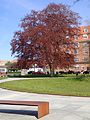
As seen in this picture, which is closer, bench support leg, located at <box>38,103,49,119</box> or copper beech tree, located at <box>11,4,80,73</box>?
bench support leg, located at <box>38,103,49,119</box>

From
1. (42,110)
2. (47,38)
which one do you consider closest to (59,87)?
(42,110)

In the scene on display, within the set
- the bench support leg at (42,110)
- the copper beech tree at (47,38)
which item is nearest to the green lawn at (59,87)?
the bench support leg at (42,110)

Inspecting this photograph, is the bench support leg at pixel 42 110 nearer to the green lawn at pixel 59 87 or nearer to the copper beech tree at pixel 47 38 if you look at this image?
the green lawn at pixel 59 87

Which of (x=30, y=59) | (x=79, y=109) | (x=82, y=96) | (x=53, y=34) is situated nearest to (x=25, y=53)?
(x=30, y=59)

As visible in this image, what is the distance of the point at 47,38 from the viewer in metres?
51.5

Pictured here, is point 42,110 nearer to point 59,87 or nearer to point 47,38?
point 59,87

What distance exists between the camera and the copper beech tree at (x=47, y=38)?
52.0 metres

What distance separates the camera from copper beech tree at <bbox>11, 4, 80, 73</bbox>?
52031 mm

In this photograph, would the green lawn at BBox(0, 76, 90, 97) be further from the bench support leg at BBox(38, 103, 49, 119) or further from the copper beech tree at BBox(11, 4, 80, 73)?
the copper beech tree at BBox(11, 4, 80, 73)

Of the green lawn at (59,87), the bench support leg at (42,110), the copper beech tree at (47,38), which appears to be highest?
the copper beech tree at (47,38)

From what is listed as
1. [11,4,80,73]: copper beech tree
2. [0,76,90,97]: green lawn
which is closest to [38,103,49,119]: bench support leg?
[0,76,90,97]: green lawn

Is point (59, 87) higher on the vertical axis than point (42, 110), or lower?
higher

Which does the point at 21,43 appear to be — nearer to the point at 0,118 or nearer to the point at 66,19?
the point at 66,19

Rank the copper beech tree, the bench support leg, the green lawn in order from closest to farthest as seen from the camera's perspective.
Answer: the bench support leg → the green lawn → the copper beech tree
